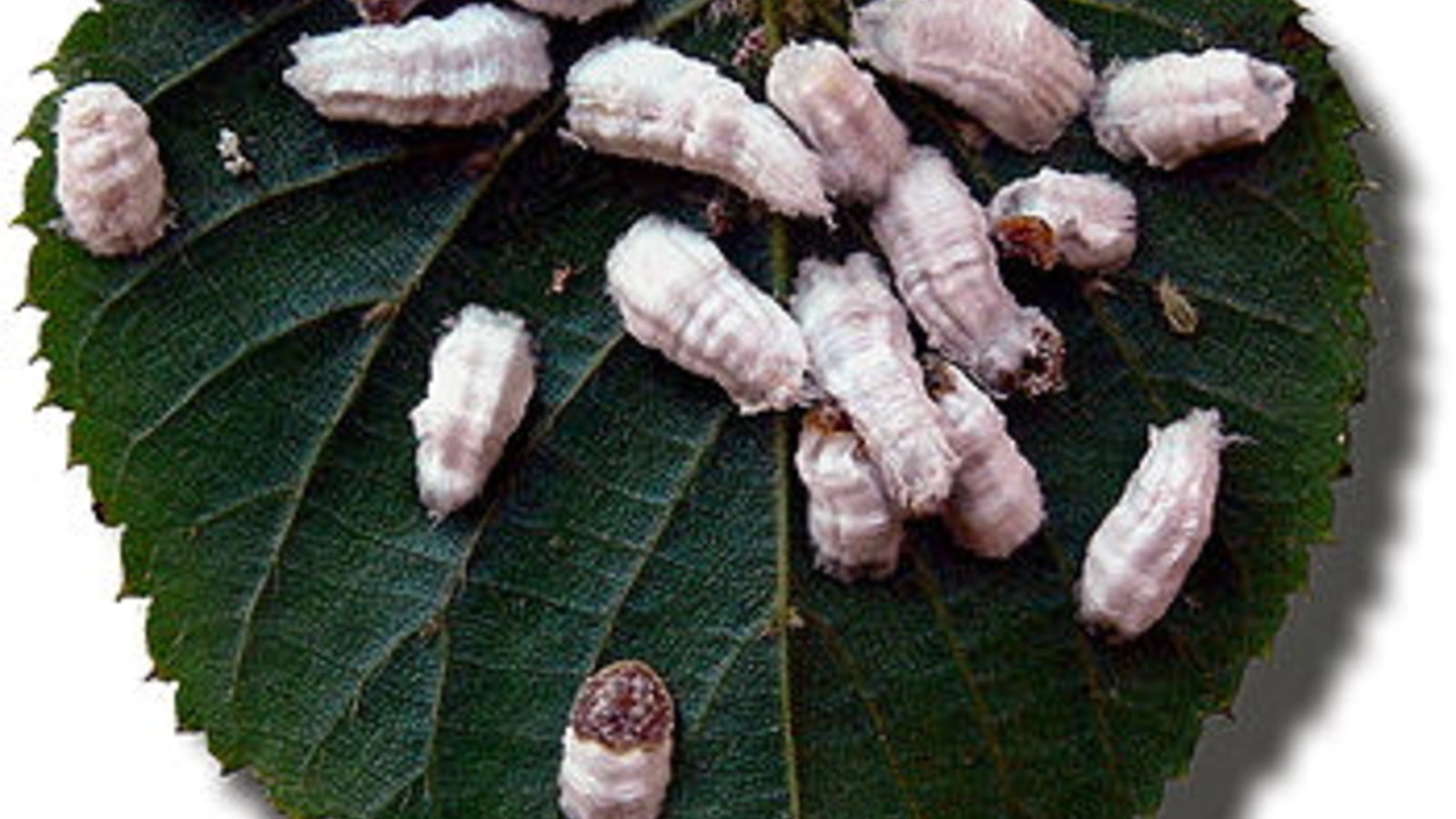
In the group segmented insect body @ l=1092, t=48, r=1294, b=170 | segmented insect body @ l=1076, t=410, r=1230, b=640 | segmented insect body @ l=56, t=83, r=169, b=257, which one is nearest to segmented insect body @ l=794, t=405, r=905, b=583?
segmented insect body @ l=1076, t=410, r=1230, b=640

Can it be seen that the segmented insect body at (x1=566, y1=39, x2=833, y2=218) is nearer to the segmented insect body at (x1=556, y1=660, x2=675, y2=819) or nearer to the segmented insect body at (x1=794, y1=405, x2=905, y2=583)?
the segmented insect body at (x1=794, y1=405, x2=905, y2=583)

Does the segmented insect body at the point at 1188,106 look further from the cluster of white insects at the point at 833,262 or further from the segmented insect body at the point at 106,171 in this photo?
the segmented insect body at the point at 106,171

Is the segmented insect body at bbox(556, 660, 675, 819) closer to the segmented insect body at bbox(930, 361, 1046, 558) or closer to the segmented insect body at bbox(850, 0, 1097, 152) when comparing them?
the segmented insect body at bbox(930, 361, 1046, 558)

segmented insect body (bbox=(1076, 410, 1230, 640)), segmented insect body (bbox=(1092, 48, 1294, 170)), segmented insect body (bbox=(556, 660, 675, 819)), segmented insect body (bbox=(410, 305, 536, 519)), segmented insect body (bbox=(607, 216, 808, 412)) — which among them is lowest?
segmented insect body (bbox=(556, 660, 675, 819))

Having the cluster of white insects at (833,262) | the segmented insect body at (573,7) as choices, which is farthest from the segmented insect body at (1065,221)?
the segmented insect body at (573,7)

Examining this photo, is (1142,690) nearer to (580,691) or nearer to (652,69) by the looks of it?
(580,691)

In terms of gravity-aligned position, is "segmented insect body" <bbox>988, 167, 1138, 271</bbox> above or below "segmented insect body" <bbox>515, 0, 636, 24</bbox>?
below

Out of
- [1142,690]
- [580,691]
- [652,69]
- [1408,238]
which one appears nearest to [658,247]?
[652,69]
